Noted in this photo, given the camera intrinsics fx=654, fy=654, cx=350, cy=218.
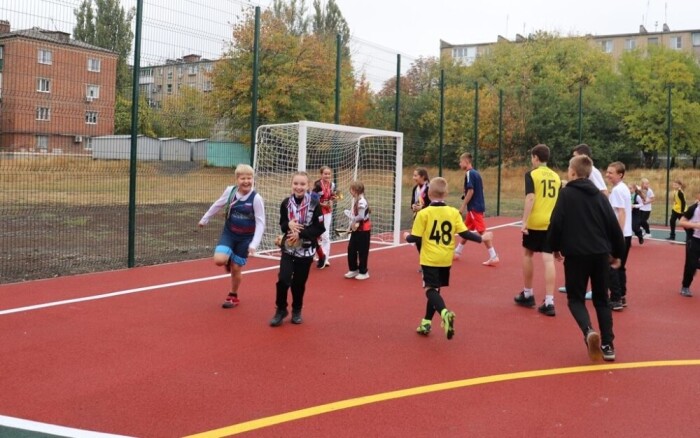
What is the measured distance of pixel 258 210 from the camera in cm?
725

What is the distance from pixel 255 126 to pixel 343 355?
7151 mm

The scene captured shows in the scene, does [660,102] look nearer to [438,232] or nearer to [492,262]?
[492,262]

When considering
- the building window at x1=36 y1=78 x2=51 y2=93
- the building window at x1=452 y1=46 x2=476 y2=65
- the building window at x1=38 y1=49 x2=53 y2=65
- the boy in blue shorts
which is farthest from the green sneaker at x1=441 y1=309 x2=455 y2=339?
the building window at x1=452 y1=46 x2=476 y2=65

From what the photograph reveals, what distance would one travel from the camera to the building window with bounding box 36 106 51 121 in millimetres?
8922

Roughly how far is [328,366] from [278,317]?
144cm

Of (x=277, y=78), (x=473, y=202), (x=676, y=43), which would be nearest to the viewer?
(x=473, y=202)

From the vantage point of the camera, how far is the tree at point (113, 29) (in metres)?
10.0

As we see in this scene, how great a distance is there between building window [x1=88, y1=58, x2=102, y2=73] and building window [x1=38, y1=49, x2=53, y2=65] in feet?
2.35

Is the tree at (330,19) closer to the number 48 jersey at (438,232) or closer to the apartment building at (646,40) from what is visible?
the apartment building at (646,40)

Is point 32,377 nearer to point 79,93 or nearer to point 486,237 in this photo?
point 486,237

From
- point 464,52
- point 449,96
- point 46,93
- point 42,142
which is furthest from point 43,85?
point 464,52

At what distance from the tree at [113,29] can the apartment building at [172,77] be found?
0.30m

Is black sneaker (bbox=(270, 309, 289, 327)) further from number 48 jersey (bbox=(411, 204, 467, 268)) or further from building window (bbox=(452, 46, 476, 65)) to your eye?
building window (bbox=(452, 46, 476, 65))

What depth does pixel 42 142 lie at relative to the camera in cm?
896
